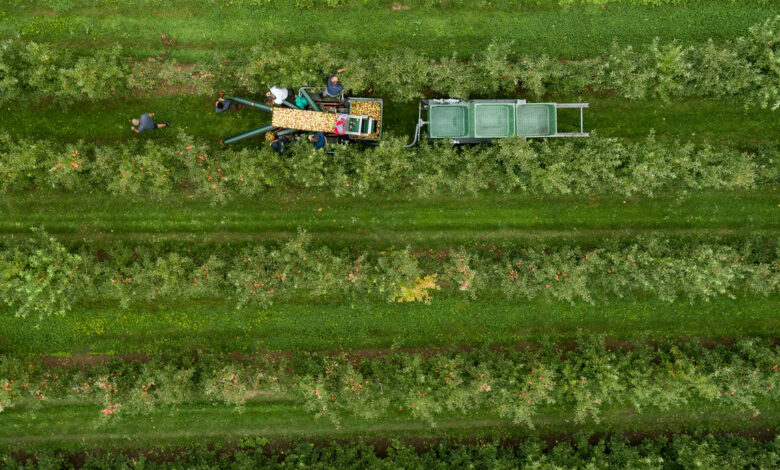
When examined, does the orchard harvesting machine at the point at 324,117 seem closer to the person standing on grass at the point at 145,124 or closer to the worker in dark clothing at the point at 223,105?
the worker in dark clothing at the point at 223,105

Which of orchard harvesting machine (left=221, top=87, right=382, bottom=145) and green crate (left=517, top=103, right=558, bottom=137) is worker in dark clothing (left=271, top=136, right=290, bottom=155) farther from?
→ green crate (left=517, top=103, right=558, bottom=137)

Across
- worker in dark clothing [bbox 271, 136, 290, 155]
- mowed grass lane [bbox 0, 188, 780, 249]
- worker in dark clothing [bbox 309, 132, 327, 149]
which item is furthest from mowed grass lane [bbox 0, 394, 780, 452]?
worker in dark clothing [bbox 309, 132, 327, 149]

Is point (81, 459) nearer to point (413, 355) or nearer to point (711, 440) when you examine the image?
point (413, 355)

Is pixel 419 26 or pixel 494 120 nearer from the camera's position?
pixel 494 120

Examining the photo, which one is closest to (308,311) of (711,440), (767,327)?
(711,440)

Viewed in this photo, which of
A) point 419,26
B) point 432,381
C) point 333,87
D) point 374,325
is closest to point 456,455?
point 432,381

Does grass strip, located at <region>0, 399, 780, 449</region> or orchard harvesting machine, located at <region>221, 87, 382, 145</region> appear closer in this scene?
orchard harvesting machine, located at <region>221, 87, 382, 145</region>

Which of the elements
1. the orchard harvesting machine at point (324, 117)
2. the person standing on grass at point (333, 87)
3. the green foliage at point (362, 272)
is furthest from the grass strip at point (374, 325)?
the person standing on grass at point (333, 87)

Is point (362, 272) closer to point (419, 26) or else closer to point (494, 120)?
point (494, 120)
